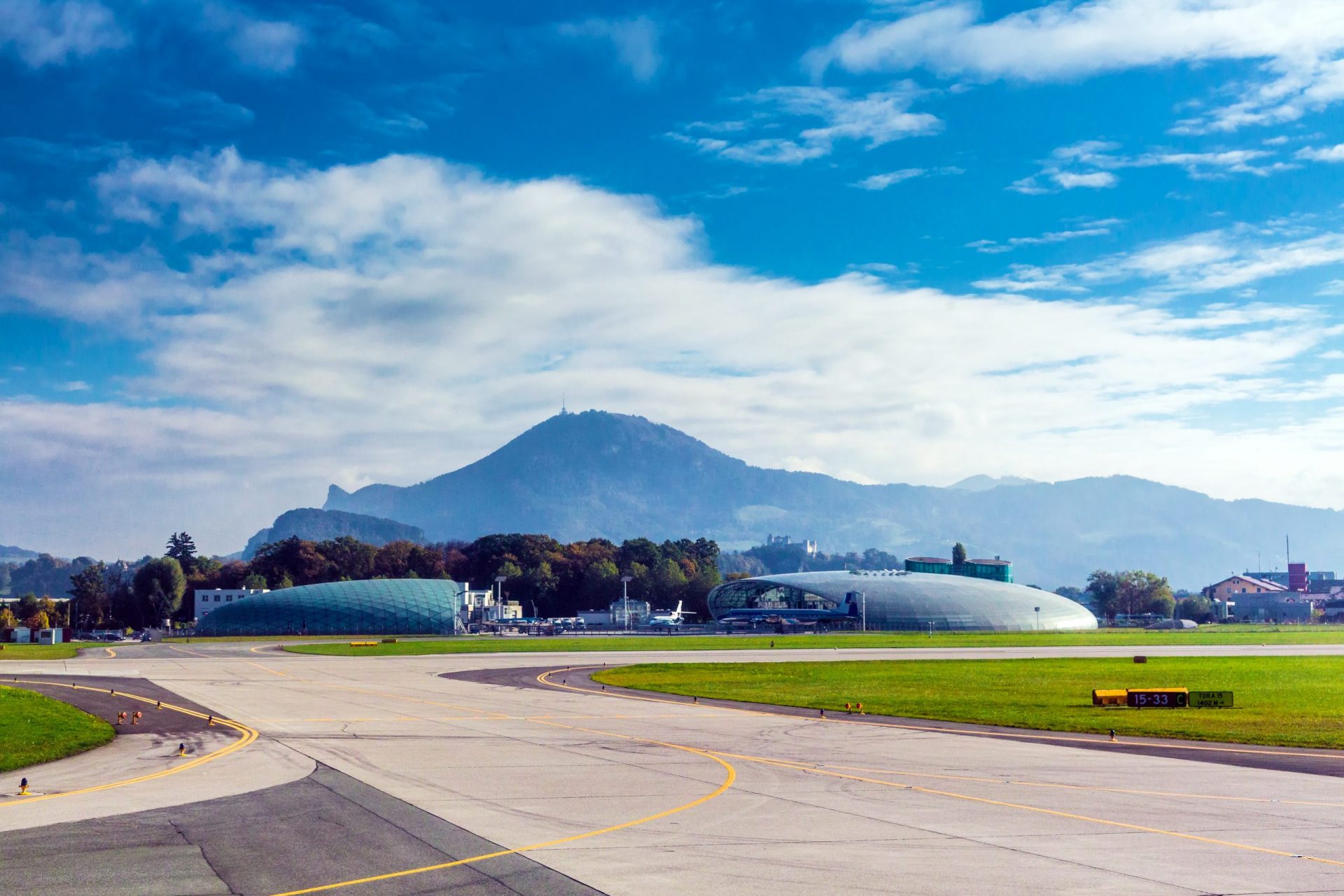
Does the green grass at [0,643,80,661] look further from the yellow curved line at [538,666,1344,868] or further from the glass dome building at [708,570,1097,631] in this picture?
the glass dome building at [708,570,1097,631]

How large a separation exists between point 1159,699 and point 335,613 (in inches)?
5759

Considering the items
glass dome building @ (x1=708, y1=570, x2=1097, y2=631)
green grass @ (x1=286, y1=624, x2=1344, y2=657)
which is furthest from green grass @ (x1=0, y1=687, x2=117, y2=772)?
glass dome building @ (x1=708, y1=570, x2=1097, y2=631)

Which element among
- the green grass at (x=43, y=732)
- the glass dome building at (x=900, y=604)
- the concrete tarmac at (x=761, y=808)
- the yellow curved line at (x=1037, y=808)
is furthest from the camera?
the glass dome building at (x=900, y=604)

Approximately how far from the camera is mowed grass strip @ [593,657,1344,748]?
1403 inches

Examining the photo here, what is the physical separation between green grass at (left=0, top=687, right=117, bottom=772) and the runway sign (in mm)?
35824

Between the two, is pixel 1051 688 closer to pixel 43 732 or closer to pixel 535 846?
pixel 535 846

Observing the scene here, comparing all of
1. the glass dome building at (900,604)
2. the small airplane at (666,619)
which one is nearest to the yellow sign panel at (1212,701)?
the glass dome building at (900,604)

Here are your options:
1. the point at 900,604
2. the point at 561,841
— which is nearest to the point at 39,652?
the point at 561,841

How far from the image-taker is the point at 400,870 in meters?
14.8

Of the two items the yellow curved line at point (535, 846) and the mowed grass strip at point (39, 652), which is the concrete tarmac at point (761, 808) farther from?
the mowed grass strip at point (39, 652)

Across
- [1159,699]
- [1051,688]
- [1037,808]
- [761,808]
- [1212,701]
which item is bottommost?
[1051,688]

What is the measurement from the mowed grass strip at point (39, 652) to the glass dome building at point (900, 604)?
98.4 m

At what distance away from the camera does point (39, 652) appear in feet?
315

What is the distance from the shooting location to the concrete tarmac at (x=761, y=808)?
14.6 metres
